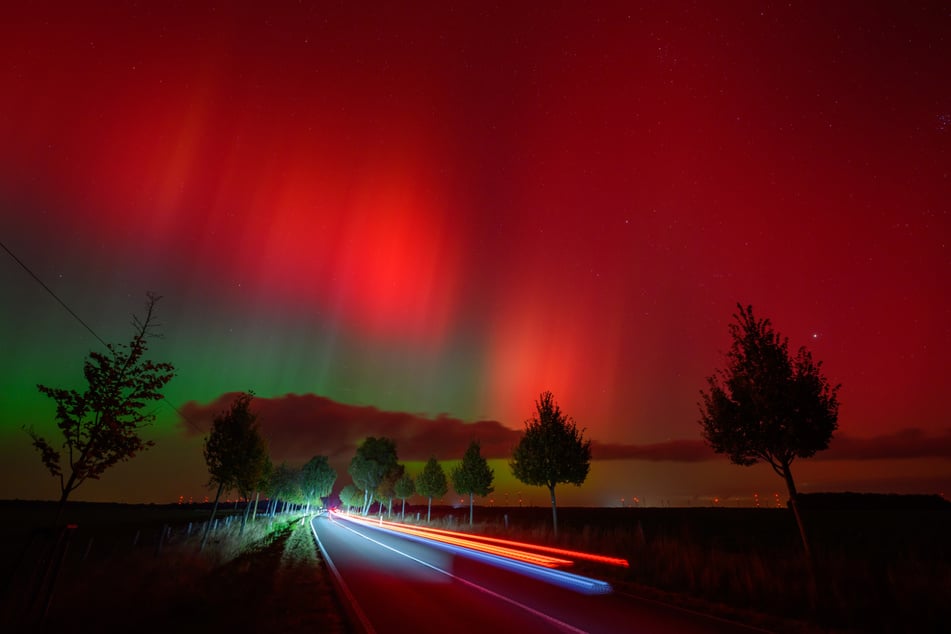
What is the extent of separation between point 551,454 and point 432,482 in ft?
124

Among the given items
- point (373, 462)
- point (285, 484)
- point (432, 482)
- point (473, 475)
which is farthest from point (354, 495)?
point (473, 475)

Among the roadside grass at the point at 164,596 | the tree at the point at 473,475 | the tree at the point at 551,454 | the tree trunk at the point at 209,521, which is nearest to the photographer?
the roadside grass at the point at 164,596

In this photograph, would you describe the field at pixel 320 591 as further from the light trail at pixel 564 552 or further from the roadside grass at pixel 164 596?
the light trail at pixel 564 552

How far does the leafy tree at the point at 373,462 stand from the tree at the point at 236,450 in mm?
46724

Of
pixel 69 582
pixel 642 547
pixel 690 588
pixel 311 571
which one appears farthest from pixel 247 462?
pixel 690 588

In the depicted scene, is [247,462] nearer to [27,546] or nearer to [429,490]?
[27,546]

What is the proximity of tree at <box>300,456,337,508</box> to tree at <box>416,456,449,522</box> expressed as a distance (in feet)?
210

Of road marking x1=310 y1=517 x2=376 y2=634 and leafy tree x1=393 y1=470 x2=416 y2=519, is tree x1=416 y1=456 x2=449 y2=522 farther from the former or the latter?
road marking x1=310 y1=517 x2=376 y2=634

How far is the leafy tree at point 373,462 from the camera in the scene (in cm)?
7781

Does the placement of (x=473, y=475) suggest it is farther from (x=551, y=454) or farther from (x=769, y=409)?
(x=769, y=409)

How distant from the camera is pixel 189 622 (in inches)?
313

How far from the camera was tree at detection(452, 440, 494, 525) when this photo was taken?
1903 inches

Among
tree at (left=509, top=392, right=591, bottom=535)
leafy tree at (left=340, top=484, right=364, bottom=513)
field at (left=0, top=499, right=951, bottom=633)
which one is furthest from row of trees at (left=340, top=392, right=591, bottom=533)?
leafy tree at (left=340, top=484, right=364, bottom=513)

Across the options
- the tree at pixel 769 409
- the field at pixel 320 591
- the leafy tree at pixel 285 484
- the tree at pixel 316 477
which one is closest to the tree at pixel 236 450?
the field at pixel 320 591
